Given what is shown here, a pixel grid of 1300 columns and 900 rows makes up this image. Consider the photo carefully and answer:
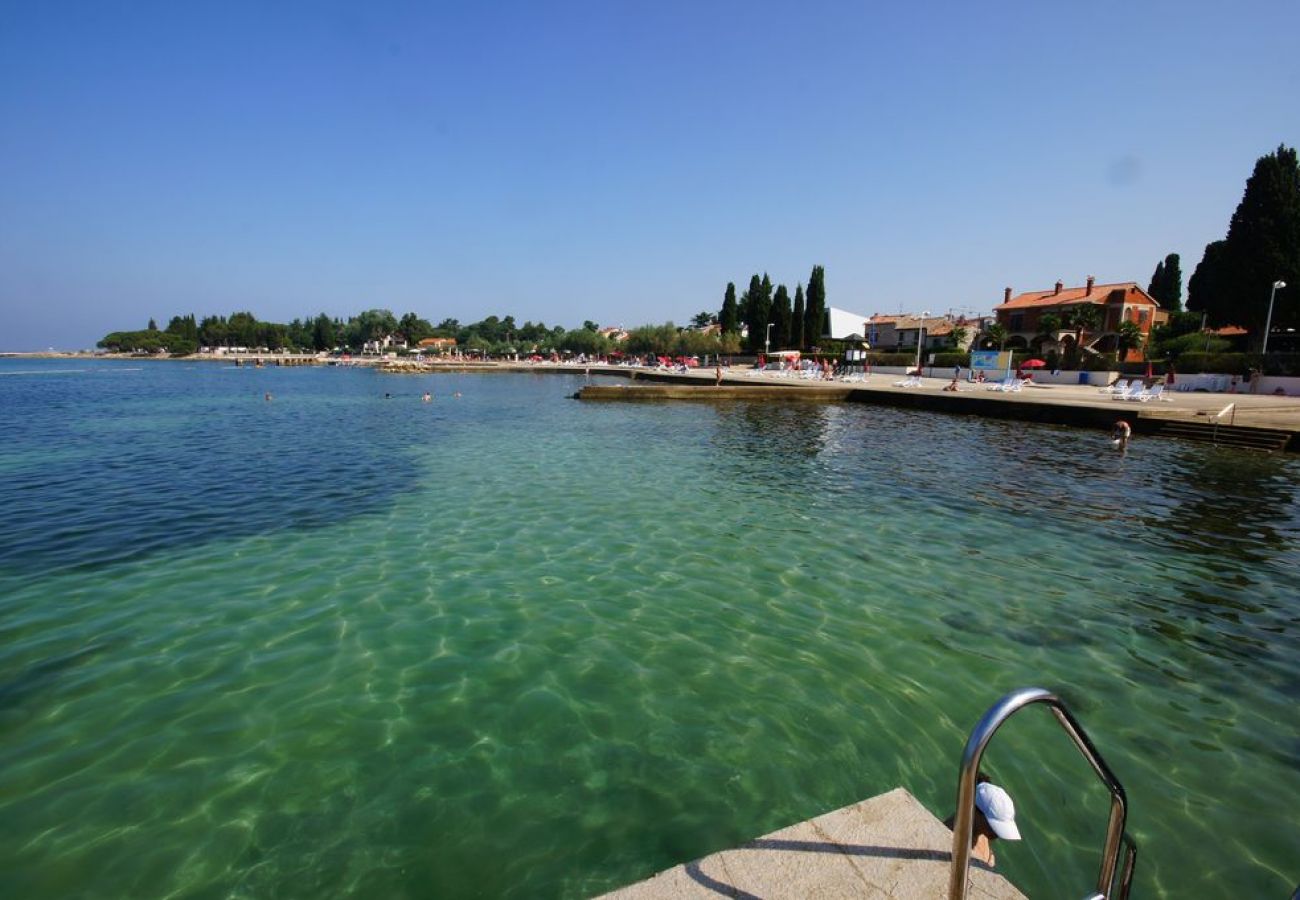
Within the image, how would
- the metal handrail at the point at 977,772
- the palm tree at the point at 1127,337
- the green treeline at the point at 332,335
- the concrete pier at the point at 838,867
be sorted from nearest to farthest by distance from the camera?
the metal handrail at the point at 977,772 < the concrete pier at the point at 838,867 < the palm tree at the point at 1127,337 < the green treeline at the point at 332,335

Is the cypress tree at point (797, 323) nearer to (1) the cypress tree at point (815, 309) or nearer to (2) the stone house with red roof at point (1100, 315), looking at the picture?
(1) the cypress tree at point (815, 309)

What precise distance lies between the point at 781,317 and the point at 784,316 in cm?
37

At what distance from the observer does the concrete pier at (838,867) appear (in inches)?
99.0

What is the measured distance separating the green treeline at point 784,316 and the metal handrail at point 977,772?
71.2 m

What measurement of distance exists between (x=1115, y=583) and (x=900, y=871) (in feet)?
22.1

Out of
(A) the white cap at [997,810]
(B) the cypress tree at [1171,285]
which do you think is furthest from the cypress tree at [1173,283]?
(A) the white cap at [997,810]

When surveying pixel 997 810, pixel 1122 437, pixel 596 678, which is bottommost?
pixel 596 678

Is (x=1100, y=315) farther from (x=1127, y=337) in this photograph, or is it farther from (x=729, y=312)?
(x=729, y=312)

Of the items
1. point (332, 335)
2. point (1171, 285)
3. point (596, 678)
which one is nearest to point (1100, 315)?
point (1171, 285)

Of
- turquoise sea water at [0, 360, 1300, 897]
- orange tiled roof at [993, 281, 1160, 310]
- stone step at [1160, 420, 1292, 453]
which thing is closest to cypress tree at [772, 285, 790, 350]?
orange tiled roof at [993, 281, 1160, 310]

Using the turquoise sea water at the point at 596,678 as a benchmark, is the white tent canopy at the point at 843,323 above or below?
above

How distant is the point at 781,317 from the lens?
72.1 meters

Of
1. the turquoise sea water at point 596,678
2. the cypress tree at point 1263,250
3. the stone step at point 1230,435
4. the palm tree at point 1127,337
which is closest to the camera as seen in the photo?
the turquoise sea water at point 596,678

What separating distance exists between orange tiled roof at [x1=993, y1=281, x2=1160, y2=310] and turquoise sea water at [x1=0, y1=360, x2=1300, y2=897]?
5237cm
